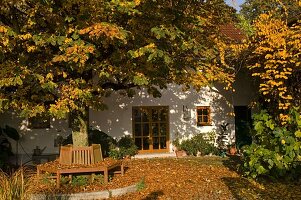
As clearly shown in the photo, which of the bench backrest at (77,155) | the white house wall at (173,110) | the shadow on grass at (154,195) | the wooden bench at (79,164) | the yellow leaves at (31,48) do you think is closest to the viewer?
the yellow leaves at (31,48)

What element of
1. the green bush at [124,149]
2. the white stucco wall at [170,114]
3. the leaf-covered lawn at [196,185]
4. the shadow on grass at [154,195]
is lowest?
the shadow on grass at [154,195]

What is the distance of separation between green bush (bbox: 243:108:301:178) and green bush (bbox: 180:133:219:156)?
5871mm

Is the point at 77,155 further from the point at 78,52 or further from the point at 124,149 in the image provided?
the point at 124,149

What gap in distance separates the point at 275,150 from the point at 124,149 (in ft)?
23.1

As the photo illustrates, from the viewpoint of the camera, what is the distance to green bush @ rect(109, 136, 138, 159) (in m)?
15.0

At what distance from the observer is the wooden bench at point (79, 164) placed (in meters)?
9.55

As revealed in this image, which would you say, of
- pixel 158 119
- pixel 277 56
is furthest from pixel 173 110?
pixel 277 56

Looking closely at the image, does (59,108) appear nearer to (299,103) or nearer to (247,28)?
(247,28)

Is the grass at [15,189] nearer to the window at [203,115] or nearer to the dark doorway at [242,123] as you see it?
the window at [203,115]

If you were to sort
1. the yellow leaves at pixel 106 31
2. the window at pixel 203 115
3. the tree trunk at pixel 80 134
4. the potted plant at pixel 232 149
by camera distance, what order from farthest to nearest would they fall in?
the window at pixel 203 115 → the potted plant at pixel 232 149 → the tree trunk at pixel 80 134 → the yellow leaves at pixel 106 31

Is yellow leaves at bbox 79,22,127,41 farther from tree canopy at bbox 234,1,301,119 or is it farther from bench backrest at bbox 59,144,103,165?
tree canopy at bbox 234,1,301,119

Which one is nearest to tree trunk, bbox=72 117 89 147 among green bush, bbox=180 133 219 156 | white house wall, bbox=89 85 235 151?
white house wall, bbox=89 85 235 151

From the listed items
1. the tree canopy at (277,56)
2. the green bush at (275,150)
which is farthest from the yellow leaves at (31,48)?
the tree canopy at (277,56)

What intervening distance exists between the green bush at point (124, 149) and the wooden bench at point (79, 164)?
440 cm
